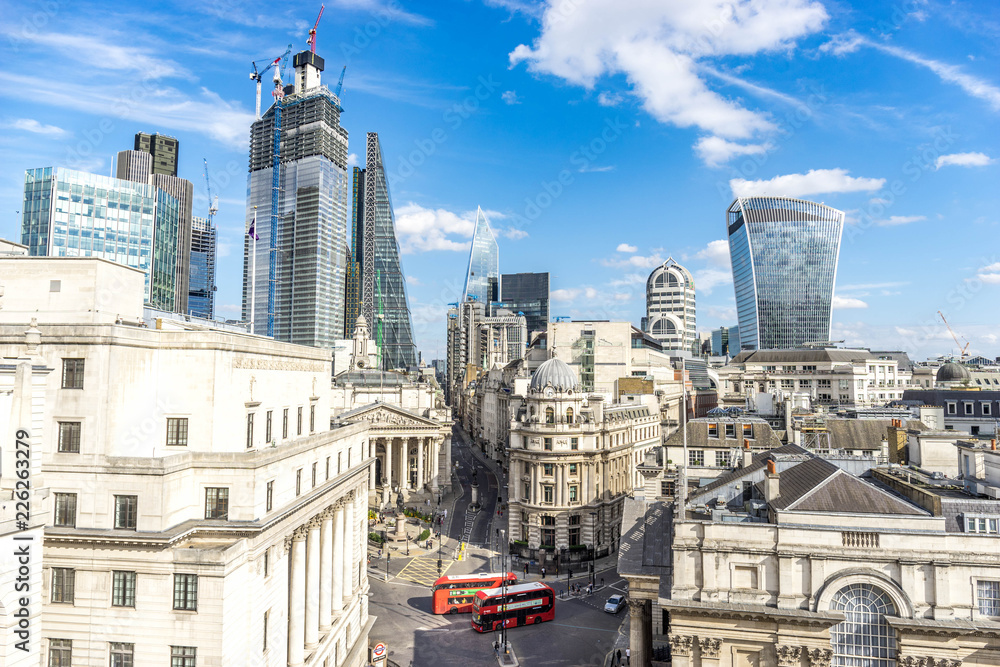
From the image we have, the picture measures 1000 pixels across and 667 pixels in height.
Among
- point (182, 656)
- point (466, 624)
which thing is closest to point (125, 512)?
point (182, 656)

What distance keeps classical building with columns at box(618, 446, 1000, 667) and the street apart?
54.8 feet

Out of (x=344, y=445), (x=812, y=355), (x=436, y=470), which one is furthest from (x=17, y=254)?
(x=812, y=355)

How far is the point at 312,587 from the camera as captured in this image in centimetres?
3947

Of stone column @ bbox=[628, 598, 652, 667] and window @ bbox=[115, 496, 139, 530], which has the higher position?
window @ bbox=[115, 496, 139, 530]

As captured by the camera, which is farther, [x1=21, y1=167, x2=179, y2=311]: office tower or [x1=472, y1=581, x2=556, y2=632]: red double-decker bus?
[x1=21, y1=167, x2=179, y2=311]: office tower

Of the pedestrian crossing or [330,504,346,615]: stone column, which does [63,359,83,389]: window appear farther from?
the pedestrian crossing

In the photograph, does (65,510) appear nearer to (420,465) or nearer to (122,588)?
(122,588)

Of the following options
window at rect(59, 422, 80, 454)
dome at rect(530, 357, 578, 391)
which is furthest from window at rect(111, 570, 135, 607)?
dome at rect(530, 357, 578, 391)

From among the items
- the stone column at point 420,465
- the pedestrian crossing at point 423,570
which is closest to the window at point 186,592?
the pedestrian crossing at point 423,570

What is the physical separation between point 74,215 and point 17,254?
87.6 metres

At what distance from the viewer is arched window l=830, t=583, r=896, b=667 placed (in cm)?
3098

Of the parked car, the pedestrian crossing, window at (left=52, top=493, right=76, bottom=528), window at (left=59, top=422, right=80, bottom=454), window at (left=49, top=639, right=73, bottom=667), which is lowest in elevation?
the pedestrian crossing

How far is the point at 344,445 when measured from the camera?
47.5 m

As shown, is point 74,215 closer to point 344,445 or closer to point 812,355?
point 344,445
